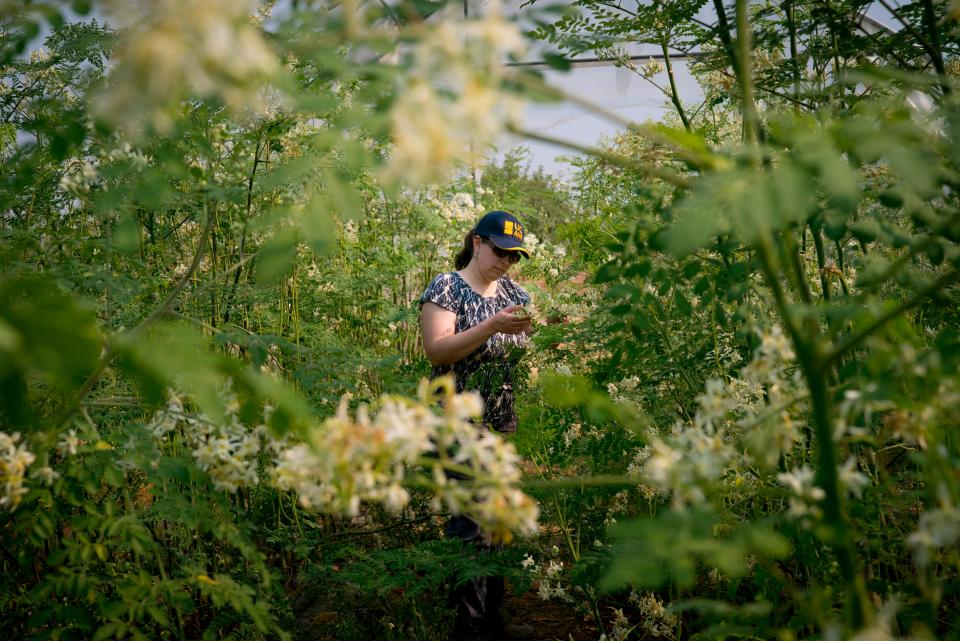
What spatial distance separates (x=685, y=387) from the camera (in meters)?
2.62

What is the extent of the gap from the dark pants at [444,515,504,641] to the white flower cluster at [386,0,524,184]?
232cm

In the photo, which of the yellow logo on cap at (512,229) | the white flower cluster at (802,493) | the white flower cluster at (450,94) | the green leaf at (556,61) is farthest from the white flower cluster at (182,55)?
the yellow logo on cap at (512,229)

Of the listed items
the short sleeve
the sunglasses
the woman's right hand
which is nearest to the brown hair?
the sunglasses

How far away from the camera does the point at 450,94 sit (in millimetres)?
808

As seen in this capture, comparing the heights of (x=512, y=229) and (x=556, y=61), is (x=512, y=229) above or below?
above

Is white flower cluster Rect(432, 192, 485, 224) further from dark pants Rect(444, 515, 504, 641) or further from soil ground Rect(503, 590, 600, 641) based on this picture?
soil ground Rect(503, 590, 600, 641)

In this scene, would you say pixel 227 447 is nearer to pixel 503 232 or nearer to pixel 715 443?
pixel 715 443

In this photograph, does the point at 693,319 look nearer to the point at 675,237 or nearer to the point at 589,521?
the point at 589,521

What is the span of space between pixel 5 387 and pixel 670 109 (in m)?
5.19

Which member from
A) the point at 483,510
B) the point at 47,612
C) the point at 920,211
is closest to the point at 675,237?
the point at 483,510

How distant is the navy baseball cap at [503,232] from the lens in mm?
3115

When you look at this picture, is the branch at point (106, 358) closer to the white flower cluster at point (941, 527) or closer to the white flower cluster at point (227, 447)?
the white flower cluster at point (227, 447)

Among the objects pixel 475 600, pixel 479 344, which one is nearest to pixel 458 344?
pixel 479 344

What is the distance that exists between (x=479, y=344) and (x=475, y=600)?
42.7 inches
